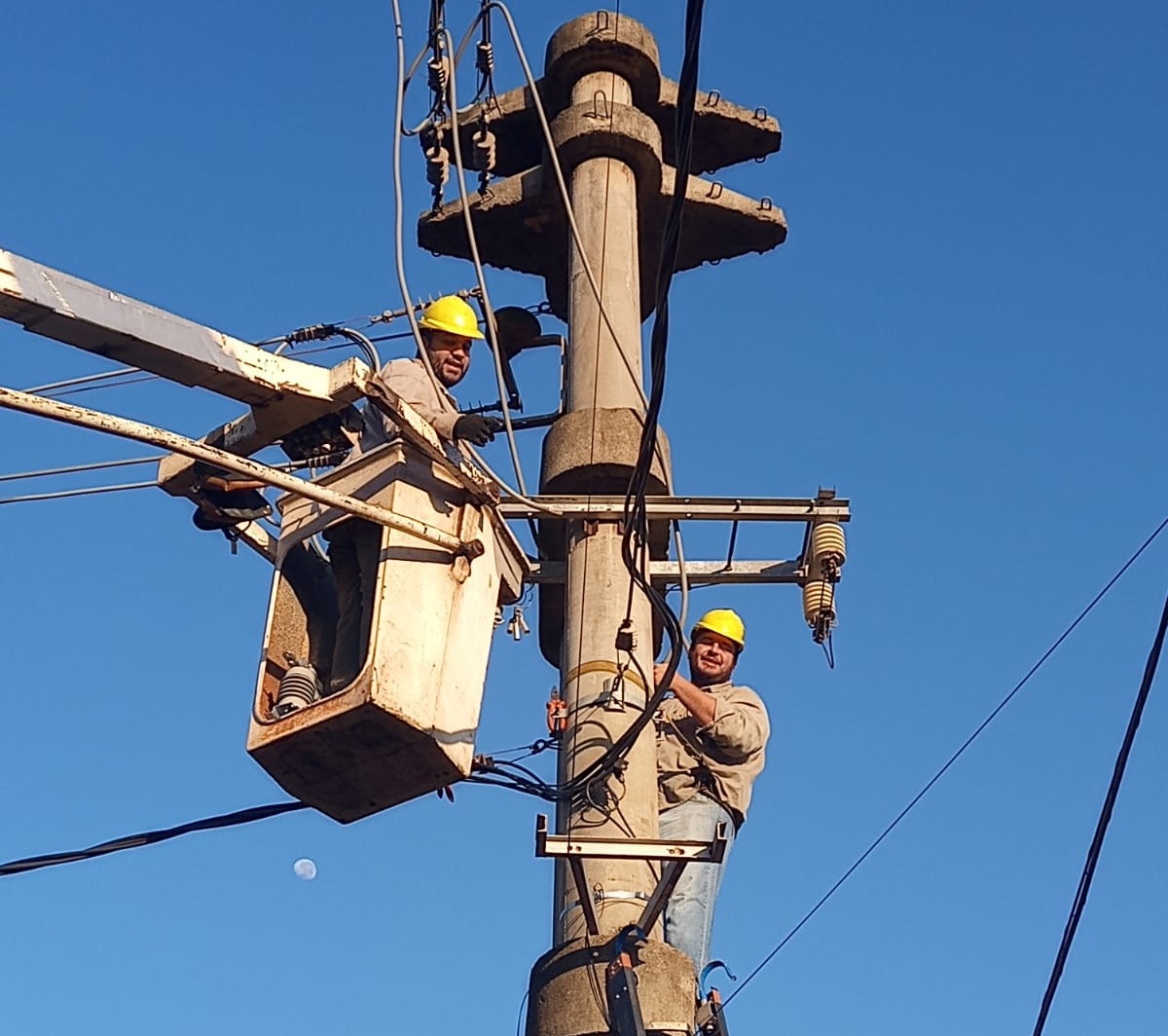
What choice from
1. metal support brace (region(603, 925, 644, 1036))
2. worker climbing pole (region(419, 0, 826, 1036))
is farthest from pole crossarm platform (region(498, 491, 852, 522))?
metal support brace (region(603, 925, 644, 1036))

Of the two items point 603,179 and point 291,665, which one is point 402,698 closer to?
point 291,665

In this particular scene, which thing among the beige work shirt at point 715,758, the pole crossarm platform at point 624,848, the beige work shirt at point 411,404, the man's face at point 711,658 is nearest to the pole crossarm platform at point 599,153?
the man's face at point 711,658

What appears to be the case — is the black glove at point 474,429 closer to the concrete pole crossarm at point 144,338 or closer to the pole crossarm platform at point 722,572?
the concrete pole crossarm at point 144,338

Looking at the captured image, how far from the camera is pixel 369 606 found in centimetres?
793

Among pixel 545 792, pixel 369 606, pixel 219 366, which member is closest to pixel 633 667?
pixel 545 792

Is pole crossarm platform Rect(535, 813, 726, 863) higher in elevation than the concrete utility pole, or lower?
lower

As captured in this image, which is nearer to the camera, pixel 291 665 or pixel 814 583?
pixel 291 665

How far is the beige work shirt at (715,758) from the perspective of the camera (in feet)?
30.2

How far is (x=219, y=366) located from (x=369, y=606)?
1.00 m

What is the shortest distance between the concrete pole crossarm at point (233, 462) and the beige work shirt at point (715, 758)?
1641mm

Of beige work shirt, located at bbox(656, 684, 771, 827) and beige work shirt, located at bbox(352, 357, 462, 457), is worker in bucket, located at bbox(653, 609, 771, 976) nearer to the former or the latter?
beige work shirt, located at bbox(656, 684, 771, 827)

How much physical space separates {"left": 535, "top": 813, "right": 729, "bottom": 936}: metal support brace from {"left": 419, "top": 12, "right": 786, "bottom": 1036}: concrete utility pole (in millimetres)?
26

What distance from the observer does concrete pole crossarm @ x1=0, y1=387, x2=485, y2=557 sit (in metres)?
6.71

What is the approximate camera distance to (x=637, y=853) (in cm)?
774
